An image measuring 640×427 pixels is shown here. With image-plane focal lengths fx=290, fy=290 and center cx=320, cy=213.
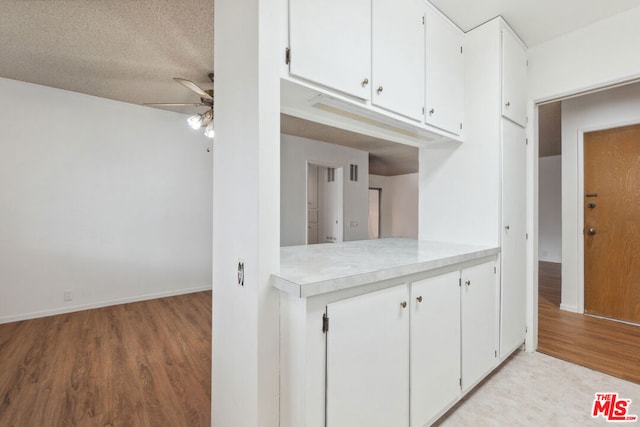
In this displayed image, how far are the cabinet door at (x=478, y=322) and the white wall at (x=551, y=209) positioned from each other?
6320 mm

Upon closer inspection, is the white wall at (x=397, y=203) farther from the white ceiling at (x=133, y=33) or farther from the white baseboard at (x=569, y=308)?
the white ceiling at (x=133, y=33)

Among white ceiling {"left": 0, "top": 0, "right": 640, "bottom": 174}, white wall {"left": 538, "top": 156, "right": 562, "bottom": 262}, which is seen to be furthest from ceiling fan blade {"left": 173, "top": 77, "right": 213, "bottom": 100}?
white wall {"left": 538, "top": 156, "right": 562, "bottom": 262}

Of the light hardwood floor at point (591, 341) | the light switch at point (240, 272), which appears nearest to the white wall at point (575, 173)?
the light hardwood floor at point (591, 341)

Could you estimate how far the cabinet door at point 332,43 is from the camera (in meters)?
1.20

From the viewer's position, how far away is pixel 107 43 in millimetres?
2525

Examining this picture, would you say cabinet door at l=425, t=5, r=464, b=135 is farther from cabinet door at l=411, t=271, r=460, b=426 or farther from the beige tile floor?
the beige tile floor

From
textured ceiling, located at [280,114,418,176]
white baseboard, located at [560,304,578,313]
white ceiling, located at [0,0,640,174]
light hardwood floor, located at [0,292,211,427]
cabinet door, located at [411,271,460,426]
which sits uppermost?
white ceiling, located at [0,0,640,174]

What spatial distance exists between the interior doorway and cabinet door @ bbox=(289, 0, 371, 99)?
3.94m

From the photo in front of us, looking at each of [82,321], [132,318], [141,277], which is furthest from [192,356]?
[141,277]

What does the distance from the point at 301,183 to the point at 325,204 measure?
3.69ft

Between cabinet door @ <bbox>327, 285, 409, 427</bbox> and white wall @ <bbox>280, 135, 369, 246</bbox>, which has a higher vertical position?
white wall @ <bbox>280, 135, 369, 246</bbox>

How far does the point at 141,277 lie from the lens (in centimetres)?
400

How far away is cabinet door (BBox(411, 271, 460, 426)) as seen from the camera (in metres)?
1.41

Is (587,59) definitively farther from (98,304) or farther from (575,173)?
(98,304)
